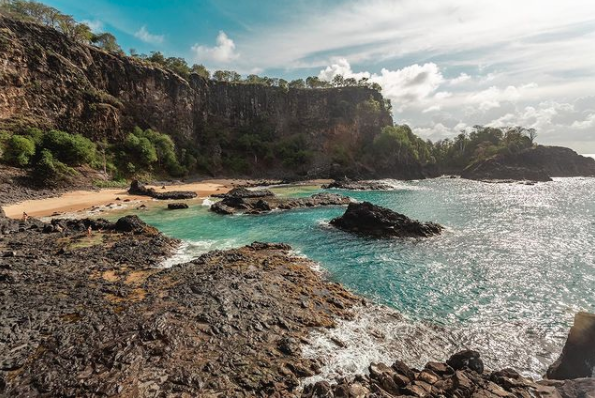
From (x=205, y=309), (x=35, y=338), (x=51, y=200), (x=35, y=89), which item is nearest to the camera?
(x=35, y=338)

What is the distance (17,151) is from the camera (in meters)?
45.1

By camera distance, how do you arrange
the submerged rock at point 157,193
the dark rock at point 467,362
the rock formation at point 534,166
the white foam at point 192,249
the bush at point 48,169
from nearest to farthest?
the dark rock at point 467,362
the white foam at point 192,249
the bush at point 48,169
the submerged rock at point 157,193
the rock formation at point 534,166

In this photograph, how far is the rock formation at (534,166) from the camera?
4058 inches

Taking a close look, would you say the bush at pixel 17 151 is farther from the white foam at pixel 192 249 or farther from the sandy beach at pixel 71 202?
the white foam at pixel 192 249

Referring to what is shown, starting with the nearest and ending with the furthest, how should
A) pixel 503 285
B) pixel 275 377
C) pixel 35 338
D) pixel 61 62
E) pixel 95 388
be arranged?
pixel 95 388
pixel 275 377
pixel 35 338
pixel 503 285
pixel 61 62

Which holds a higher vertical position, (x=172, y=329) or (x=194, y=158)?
(x=194, y=158)

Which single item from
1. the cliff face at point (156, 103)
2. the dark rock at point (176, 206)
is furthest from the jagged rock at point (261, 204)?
the cliff face at point (156, 103)

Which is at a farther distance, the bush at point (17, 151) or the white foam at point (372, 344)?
the bush at point (17, 151)

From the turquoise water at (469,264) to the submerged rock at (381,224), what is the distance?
4.92ft

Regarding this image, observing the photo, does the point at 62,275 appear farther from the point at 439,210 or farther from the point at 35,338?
the point at 439,210

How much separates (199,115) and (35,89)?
4322 cm

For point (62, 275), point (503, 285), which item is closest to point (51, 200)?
point (62, 275)

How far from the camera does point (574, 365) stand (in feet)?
33.8

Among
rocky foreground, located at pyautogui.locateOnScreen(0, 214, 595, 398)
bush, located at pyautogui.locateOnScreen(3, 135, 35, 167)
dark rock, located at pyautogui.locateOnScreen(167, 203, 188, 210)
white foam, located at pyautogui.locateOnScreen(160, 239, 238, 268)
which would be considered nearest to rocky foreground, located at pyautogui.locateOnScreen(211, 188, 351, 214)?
dark rock, located at pyautogui.locateOnScreen(167, 203, 188, 210)
